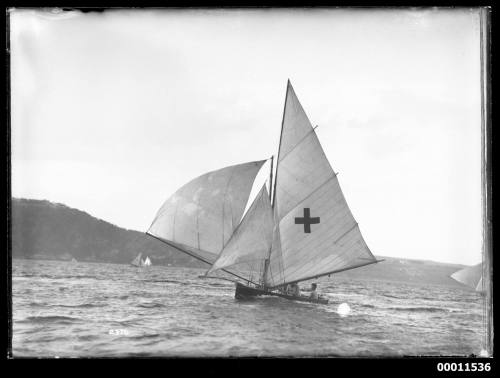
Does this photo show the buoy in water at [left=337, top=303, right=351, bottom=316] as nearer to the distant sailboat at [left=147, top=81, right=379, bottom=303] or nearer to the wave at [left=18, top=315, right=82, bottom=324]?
the distant sailboat at [left=147, top=81, right=379, bottom=303]

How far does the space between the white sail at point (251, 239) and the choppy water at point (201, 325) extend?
6.46ft

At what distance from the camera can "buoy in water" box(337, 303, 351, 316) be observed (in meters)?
10.1

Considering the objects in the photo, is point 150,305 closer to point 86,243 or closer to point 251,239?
point 251,239

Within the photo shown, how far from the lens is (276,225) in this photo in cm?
1235

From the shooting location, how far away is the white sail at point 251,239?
1184 cm

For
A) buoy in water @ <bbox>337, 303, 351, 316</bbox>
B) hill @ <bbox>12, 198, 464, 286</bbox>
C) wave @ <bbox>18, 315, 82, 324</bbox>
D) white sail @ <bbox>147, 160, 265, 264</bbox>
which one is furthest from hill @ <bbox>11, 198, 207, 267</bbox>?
buoy in water @ <bbox>337, 303, 351, 316</bbox>

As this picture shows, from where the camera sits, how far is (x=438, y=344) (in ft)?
29.1

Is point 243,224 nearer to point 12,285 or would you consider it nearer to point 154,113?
point 154,113

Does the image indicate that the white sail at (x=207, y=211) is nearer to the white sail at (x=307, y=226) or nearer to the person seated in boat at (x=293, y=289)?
the white sail at (x=307, y=226)

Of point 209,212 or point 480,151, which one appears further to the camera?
point 209,212
